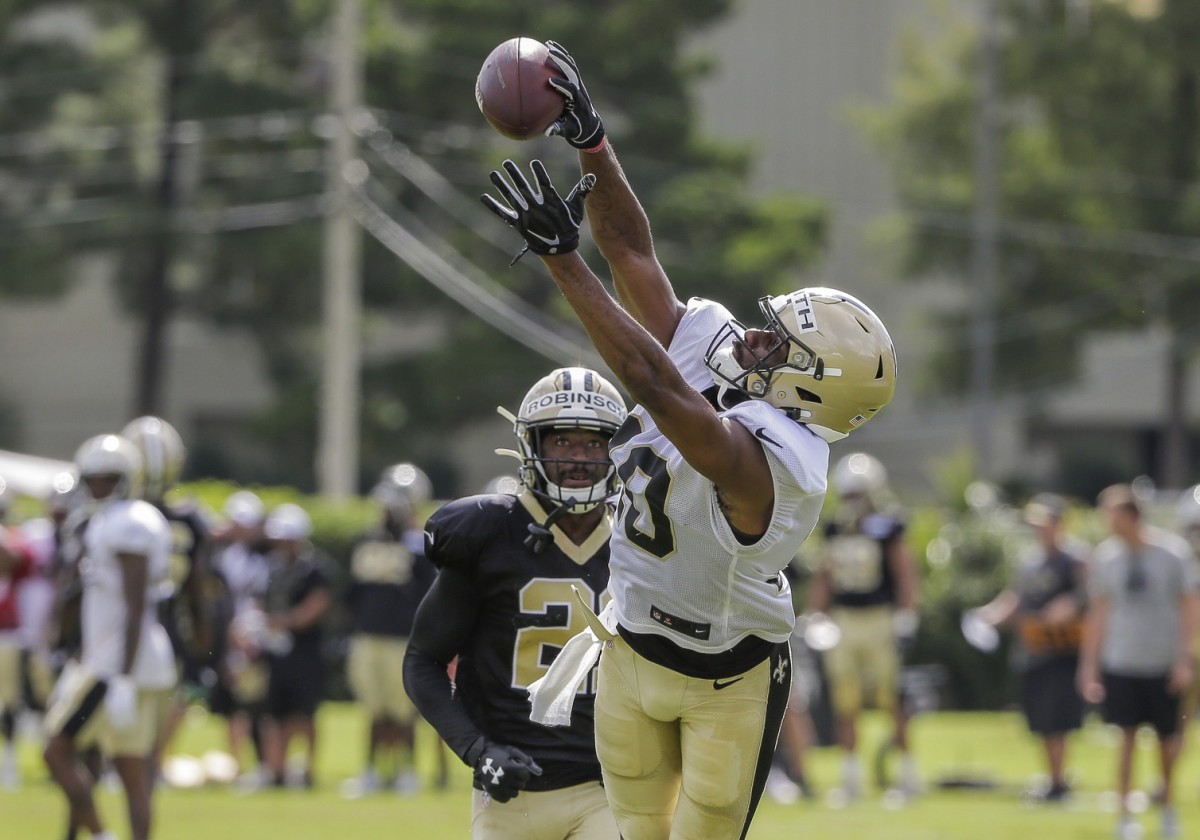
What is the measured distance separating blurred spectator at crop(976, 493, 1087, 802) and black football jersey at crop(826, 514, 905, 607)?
104 cm

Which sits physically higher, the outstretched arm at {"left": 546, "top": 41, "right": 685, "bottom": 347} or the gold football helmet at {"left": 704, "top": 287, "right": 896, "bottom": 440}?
the outstretched arm at {"left": 546, "top": 41, "right": 685, "bottom": 347}

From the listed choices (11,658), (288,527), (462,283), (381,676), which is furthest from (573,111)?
(462,283)

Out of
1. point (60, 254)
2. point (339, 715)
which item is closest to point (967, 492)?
point (339, 715)

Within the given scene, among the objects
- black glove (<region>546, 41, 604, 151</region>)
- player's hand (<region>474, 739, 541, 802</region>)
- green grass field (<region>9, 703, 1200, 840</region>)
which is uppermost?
black glove (<region>546, 41, 604, 151</region>)

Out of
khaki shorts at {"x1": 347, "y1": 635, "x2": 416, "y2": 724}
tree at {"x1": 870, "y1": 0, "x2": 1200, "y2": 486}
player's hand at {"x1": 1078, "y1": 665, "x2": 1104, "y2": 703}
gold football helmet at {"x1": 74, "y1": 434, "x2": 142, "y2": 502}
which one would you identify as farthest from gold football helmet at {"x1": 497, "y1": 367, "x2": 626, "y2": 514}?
tree at {"x1": 870, "y1": 0, "x2": 1200, "y2": 486}

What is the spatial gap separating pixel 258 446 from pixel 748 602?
34.3m

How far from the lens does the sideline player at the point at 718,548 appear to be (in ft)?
13.4

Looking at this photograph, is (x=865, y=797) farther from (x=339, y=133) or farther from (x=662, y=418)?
(x=339, y=133)

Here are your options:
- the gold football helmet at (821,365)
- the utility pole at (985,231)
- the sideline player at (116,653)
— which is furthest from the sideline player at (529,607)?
the utility pole at (985,231)

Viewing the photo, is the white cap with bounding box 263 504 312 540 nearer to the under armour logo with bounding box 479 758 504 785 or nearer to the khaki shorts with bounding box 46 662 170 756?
the khaki shorts with bounding box 46 662 170 756

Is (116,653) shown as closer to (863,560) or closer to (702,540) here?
(702,540)

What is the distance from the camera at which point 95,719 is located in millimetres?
8008

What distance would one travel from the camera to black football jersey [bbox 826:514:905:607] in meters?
12.4

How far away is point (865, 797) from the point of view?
12430 mm
